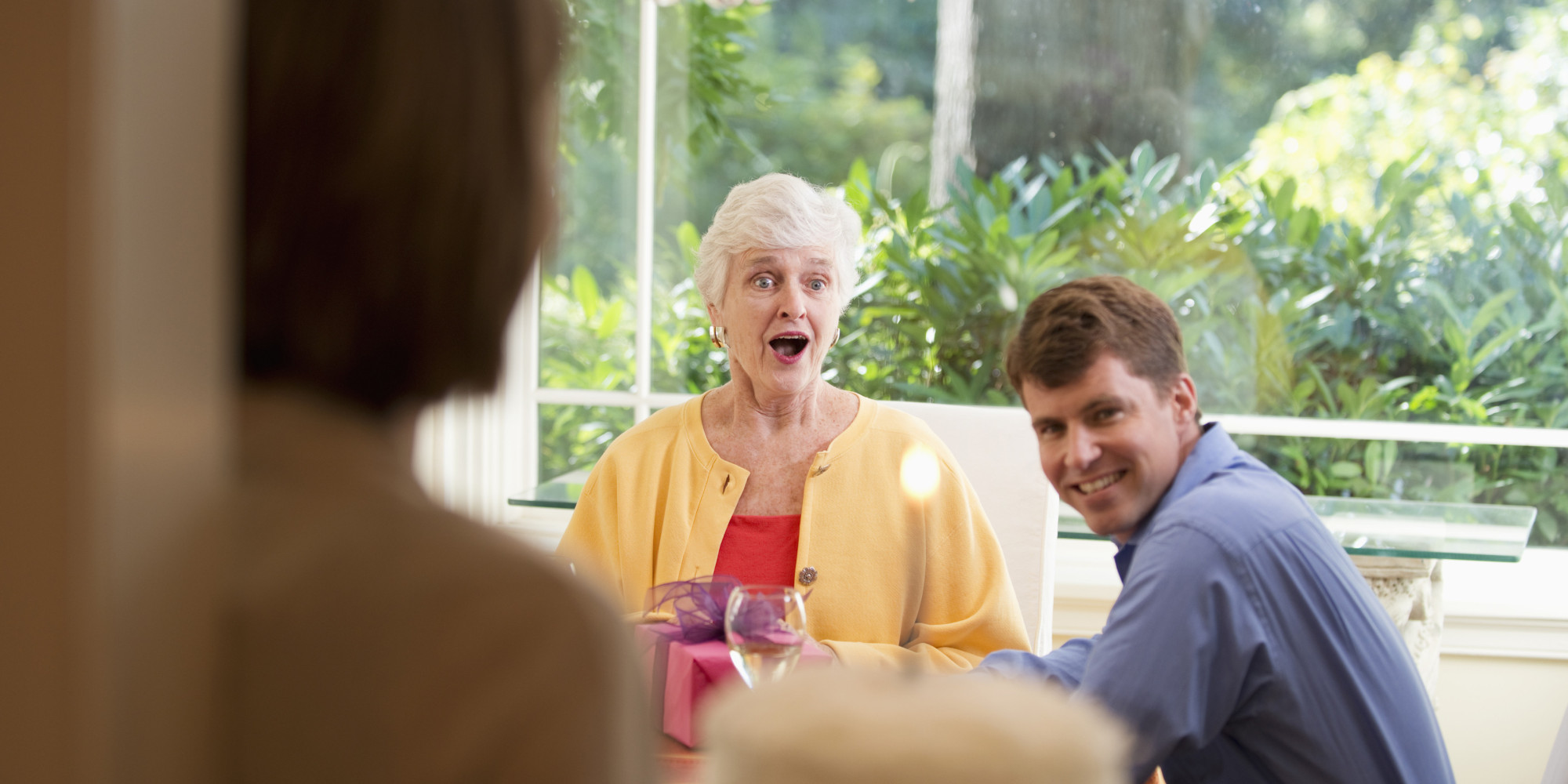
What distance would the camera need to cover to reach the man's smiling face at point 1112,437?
1433 millimetres

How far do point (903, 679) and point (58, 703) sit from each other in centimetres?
25

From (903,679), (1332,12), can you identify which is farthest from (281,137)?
(1332,12)

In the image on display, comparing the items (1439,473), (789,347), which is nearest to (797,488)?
(789,347)

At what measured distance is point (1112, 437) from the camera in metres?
1.45

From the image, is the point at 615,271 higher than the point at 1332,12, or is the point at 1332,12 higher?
the point at 1332,12

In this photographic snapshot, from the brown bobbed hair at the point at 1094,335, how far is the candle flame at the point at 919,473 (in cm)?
62

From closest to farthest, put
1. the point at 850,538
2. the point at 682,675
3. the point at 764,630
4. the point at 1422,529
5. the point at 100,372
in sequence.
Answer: the point at 100,372, the point at 764,630, the point at 682,675, the point at 850,538, the point at 1422,529

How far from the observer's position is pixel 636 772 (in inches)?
18.2

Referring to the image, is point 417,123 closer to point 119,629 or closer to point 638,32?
point 119,629

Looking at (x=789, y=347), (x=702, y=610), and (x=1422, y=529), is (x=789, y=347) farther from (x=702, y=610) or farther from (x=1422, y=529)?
(x=1422, y=529)

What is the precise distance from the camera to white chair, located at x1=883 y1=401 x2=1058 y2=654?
2.30 metres

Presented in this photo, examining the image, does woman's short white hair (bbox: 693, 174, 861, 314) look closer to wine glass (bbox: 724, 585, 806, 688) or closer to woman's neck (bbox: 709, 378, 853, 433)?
woman's neck (bbox: 709, 378, 853, 433)

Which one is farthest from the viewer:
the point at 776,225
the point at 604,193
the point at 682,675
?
the point at 604,193

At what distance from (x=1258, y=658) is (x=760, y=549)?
0.98 metres
